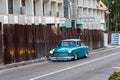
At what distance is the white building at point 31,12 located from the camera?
39.2 meters

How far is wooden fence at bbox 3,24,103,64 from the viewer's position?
23016 mm

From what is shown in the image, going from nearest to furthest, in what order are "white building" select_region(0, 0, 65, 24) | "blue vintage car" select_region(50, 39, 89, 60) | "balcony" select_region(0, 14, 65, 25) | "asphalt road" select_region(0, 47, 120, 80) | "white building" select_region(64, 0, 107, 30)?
"asphalt road" select_region(0, 47, 120, 80) < "blue vintage car" select_region(50, 39, 89, 60) < "balcony" select_region(0, 14, 65, 25) < "white building" select_region(0, 0, 65, 24) < "white building" select_region(64, 0, 107, 30)

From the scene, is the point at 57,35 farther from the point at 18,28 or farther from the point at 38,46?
the point at 18,28

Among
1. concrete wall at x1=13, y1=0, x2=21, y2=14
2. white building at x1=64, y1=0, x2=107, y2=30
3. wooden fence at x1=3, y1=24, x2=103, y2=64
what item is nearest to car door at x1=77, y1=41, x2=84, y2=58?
wooden fence at x1=3, y1=24, x2=103, y2=64

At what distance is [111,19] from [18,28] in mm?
76647

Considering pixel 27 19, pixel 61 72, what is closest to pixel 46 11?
pixel 27 19

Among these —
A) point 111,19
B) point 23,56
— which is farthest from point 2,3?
point 111,19

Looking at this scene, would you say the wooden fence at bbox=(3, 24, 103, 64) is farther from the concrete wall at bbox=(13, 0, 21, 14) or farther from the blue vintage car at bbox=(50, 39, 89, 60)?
the concrete wall at bbox=(13, 0, 21, 14)

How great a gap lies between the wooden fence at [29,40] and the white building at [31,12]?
25.4 ft

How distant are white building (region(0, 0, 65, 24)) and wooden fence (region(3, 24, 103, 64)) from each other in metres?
7.75

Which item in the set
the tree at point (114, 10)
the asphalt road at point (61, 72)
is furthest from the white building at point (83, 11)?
the asphalt road at point (61, 72)

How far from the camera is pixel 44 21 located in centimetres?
4850

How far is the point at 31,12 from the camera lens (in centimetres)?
4594

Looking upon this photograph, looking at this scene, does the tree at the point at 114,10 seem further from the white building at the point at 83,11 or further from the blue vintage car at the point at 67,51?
the blue vintage car at the point at 67,51
